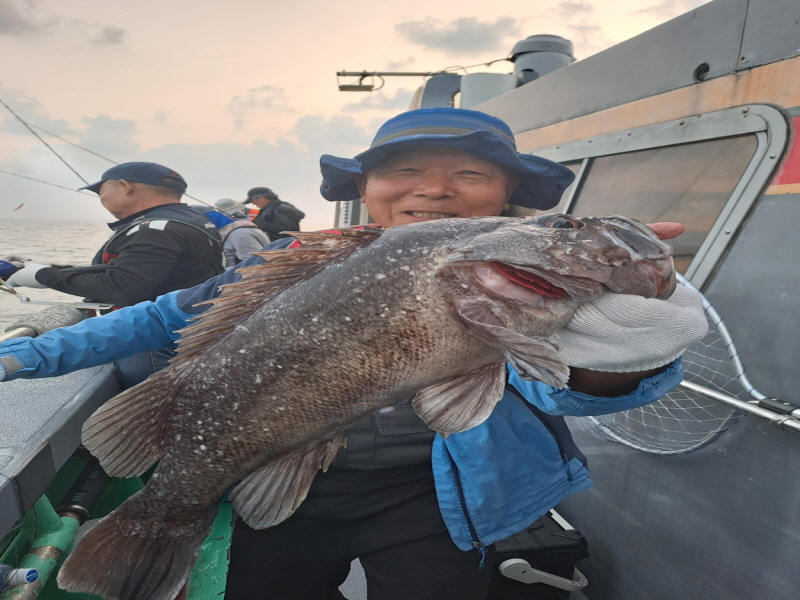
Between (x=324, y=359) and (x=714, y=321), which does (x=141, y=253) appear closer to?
(x=324, y=359)

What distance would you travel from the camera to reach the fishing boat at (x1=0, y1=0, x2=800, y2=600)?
2.06 meters

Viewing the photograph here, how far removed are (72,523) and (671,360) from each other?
9.26 ft

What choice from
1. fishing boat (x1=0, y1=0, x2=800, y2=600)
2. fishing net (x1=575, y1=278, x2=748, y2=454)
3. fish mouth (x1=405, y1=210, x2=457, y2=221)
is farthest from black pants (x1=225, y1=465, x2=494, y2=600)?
fishing net (x1=575, y1=278, x2=748, y2=454)

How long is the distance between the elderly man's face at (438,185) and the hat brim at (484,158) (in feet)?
0.20

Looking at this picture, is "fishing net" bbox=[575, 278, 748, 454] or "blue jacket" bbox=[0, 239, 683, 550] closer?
"blue jacket" bbox=[0, 239, 683, 550]

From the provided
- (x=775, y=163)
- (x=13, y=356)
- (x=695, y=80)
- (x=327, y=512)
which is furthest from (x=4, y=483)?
(x=695, y=80)

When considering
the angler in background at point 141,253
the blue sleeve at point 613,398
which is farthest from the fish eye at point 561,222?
the angler in background at point 141,253

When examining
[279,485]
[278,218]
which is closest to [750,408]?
[279,485]

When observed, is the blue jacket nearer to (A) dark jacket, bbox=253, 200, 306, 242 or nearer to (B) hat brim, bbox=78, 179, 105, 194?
(B) hat brim, bbox=78, 179, 105, 194

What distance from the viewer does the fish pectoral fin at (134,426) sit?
1616 mm

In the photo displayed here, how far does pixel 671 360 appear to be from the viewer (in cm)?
156

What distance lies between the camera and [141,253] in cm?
364

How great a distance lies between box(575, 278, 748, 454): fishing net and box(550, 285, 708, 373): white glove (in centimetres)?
89

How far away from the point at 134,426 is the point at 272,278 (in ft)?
2.43
